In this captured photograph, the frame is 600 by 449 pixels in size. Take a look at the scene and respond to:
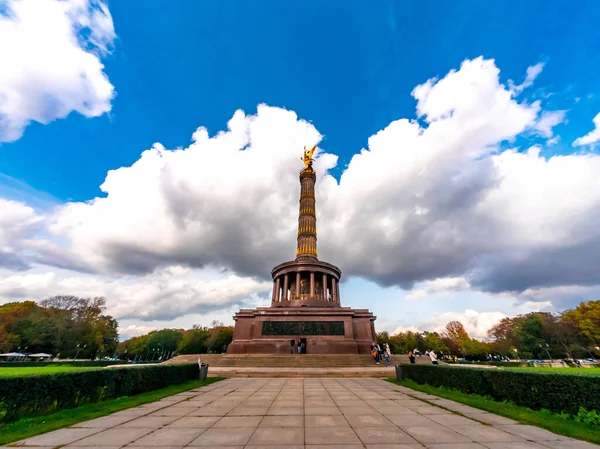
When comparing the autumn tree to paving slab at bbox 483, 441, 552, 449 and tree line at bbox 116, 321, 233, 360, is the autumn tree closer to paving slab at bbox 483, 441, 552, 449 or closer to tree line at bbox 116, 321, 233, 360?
paving slab at bbox 483, 441, 552, 449

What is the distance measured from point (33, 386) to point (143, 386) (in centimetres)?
427

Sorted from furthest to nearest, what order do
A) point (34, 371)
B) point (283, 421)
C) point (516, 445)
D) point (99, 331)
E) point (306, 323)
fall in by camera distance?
point (99, 331), point (306, 323), point (34, 371), point (283, 421), point (516, 445)

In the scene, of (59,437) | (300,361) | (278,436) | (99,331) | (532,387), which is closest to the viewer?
(59,437)

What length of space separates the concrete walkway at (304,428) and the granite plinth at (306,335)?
2072 centimetres

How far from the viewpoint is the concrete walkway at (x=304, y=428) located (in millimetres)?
4539

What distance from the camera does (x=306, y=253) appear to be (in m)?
39.6

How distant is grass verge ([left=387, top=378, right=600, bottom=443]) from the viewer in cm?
503

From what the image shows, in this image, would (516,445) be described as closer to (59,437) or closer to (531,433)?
(531,433)

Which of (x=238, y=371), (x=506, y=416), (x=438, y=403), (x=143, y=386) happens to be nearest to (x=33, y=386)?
(x=143, y=386)

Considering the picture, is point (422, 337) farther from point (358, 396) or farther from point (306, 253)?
point (358, 396)

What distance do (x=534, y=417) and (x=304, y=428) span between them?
5075mm

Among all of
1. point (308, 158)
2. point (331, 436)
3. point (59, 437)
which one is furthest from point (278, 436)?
point (308, 158)

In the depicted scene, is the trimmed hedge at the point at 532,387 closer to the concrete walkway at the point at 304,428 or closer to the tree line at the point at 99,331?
the concrete walkway at the point at 304,428

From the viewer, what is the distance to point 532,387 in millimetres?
7098
